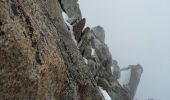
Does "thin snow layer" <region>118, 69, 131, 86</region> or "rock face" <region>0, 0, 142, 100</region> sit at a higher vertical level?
"thin snow layer" <region>118, 69, 131, 86</region>

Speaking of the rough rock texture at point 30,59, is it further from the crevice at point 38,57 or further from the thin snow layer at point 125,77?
the thin snow layer at point 125,77

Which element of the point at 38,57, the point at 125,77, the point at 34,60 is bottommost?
the point at 34,60

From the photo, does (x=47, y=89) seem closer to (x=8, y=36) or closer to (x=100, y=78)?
(x=8, y=36)

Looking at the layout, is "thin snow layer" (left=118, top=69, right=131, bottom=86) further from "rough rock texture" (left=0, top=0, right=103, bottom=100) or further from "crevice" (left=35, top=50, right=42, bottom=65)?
"crevice" (left=35, top=50, right=42, bottom=65)

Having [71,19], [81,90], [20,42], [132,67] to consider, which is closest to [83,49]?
[71,19]

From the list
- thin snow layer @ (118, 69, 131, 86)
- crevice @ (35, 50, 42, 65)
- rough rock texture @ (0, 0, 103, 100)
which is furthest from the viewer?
thin snow layer @ (118, 69, 131, 86)

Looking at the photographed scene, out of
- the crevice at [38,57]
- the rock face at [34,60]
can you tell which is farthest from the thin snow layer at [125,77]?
the crevice at [38,57]

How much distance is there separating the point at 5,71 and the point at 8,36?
120 centimetres

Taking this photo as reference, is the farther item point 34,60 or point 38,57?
point 38,57

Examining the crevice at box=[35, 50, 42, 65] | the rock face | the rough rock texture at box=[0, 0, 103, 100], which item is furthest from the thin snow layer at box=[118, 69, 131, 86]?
the crevice at box=[35, 50, 42, 65]

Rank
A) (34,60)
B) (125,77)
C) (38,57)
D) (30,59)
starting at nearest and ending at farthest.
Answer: (30,59) → (34,60) → (38,57) → (125,77)

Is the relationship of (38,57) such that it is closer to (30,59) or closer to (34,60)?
(34,60)

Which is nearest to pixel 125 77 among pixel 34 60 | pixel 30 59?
pixel 34 60

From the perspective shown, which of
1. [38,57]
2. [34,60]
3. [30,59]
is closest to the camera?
[30,59]
